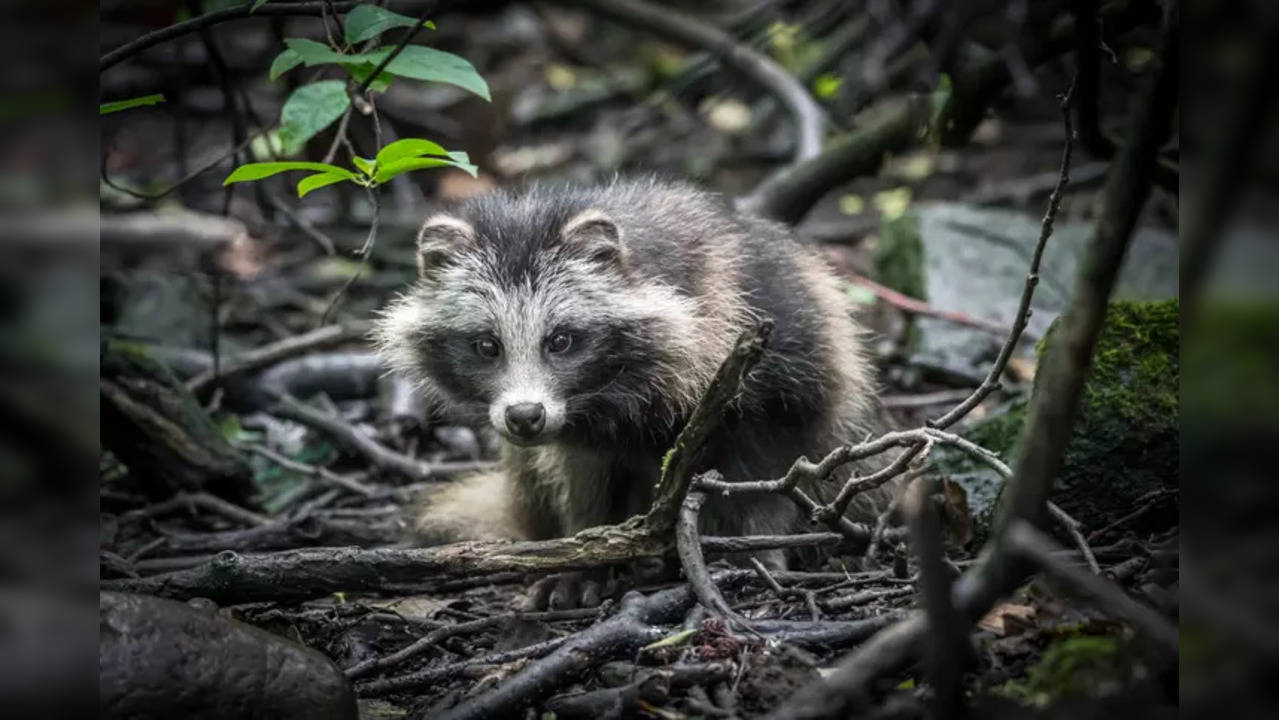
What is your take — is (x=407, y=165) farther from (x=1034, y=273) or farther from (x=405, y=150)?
(x=1034, y=273)

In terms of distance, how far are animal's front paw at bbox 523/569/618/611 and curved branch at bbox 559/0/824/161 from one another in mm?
3798

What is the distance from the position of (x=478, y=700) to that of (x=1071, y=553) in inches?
77.9

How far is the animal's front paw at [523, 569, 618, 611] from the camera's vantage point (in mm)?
5188

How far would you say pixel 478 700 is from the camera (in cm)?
343

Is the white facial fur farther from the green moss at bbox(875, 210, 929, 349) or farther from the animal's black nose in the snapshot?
the green moss at bbox(875, 210, 929, 349)

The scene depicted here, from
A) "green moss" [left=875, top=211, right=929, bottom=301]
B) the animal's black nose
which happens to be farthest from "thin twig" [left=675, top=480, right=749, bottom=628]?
"green moss" [left=875, top=211, right=929, bottom=301]

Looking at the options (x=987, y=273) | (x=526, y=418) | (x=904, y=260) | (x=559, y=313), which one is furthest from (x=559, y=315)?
(x=987, y=273)

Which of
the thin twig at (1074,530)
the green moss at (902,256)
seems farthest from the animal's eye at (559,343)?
the green moss at (902,256)

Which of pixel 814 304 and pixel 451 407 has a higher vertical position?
pixel 814 304

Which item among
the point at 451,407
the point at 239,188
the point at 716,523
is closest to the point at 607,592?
the point at 716,523

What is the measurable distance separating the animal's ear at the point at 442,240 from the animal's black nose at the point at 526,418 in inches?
35.5

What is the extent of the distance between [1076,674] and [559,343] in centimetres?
272
